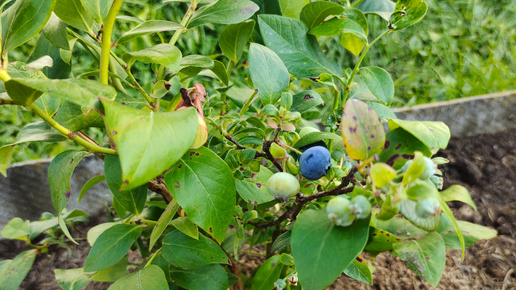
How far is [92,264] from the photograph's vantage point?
82 centimetres

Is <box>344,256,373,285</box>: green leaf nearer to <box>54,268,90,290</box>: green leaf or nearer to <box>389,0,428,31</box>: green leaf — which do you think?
<box>389,0,428,31</box>: green leaf

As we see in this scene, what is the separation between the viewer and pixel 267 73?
802mm

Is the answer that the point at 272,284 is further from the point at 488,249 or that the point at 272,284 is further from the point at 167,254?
the point at 488,249

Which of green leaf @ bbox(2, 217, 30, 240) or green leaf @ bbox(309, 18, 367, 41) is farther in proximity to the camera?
green leaf @ bbox(2, 217, 30, 240)

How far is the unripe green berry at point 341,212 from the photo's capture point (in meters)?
0.53

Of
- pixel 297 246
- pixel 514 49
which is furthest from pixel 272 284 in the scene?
pixel 514 49

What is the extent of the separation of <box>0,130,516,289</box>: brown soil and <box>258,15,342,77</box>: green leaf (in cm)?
73

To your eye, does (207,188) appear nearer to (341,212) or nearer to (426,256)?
(341,212)

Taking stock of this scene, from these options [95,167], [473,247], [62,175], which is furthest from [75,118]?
[473,247]

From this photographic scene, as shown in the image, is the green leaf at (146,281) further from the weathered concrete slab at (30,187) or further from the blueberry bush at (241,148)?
the weathered concrete slab at (30,187)

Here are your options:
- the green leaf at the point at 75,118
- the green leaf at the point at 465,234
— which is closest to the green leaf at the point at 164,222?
the green leaf at the point at 75,118

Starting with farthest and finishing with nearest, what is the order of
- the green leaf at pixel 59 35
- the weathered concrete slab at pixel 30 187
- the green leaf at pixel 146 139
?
the weathered concrete slab at pixel 30 187, the green leaf at pixel 59 35, the green leaf at pixel 146 139

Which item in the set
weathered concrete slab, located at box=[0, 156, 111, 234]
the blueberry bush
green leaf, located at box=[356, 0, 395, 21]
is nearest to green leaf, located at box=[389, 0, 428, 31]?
the blueberry bush

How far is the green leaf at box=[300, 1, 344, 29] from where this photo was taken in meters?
0.85
